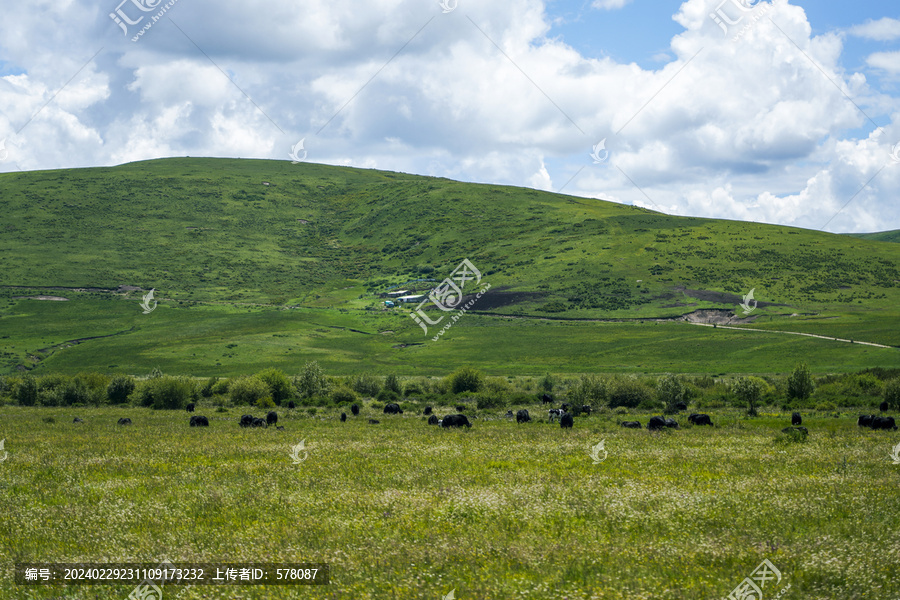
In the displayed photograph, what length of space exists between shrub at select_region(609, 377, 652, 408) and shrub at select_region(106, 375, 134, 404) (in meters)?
46.5

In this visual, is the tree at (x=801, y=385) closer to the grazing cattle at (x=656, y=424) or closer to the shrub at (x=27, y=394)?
the grazing cattle at (x=656, y=424)

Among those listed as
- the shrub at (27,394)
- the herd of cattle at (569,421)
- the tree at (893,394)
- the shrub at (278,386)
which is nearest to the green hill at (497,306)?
the shrub at (27,394)

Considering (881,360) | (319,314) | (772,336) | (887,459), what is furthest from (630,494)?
(319,314)

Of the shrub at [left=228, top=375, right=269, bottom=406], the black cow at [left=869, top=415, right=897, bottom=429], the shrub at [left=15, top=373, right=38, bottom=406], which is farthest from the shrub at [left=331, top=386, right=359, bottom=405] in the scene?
the black cow at [left=869, top=415, right=897, bottom=429]

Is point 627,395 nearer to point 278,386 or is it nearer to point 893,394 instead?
point 893,394

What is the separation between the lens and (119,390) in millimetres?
64375

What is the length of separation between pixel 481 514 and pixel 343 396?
48106 millimetres

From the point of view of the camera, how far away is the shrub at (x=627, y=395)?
54469 mm

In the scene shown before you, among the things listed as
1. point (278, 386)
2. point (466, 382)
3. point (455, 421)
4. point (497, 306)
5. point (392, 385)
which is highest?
point (497, 306)

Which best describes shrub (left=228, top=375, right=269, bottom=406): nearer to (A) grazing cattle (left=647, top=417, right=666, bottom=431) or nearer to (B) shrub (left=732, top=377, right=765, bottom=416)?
(A) grazing cattle (left=647, top=417, right=666, bottom=431)

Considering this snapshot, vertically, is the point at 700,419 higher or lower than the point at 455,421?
lower

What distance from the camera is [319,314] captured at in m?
154

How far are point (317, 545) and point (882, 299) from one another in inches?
5997

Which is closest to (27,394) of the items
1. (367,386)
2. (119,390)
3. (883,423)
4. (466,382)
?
(119,390)
